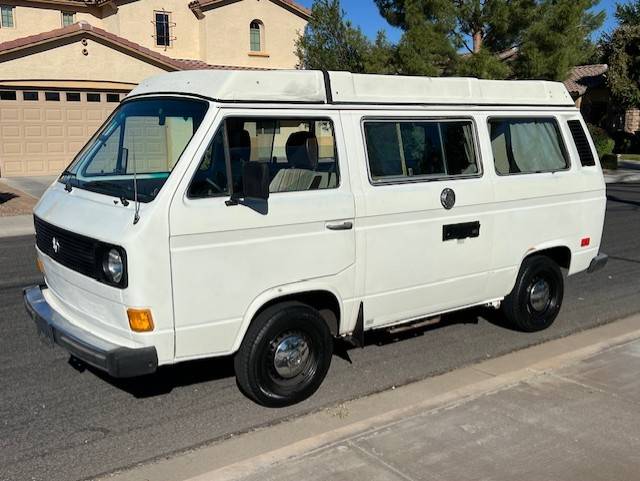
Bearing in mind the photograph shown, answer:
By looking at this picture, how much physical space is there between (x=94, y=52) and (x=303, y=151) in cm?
1837

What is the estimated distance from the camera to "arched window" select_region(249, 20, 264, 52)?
1008 inches

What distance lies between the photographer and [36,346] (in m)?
5.77

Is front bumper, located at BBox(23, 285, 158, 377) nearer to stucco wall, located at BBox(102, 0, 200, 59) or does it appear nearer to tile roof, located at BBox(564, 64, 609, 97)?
stucco wall, located at BBox(102, 0, 200, 59)

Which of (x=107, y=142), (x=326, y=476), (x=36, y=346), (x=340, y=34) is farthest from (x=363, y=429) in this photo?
(x=340, y=34)

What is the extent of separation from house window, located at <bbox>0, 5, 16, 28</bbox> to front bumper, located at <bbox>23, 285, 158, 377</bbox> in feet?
71.6

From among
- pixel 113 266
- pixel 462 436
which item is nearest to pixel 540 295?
pixel 462 436

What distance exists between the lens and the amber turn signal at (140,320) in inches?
152

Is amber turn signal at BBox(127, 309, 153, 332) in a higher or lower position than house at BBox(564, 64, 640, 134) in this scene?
lower

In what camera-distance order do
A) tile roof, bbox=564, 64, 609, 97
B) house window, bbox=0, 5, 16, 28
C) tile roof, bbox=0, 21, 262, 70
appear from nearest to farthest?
tile roof, bbox=0, 21, 262, 70
house window, bbox=0, 5, 16, 28
tile roof, bbox=564, 64, 609, 97

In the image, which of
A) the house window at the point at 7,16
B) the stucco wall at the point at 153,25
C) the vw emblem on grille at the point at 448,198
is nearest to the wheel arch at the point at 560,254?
the vw emblem on grille at the point at 448,198

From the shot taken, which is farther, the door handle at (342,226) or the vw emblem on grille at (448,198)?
the vw emblem on grille at (448,198)

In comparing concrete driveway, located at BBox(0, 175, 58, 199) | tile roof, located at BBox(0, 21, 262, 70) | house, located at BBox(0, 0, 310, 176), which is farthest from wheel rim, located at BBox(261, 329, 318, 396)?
house, located at BBox(0, 0, 310, 176)

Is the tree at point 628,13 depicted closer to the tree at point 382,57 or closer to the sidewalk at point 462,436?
the tree at point 382,57

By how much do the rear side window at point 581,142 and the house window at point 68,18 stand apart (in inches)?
866
